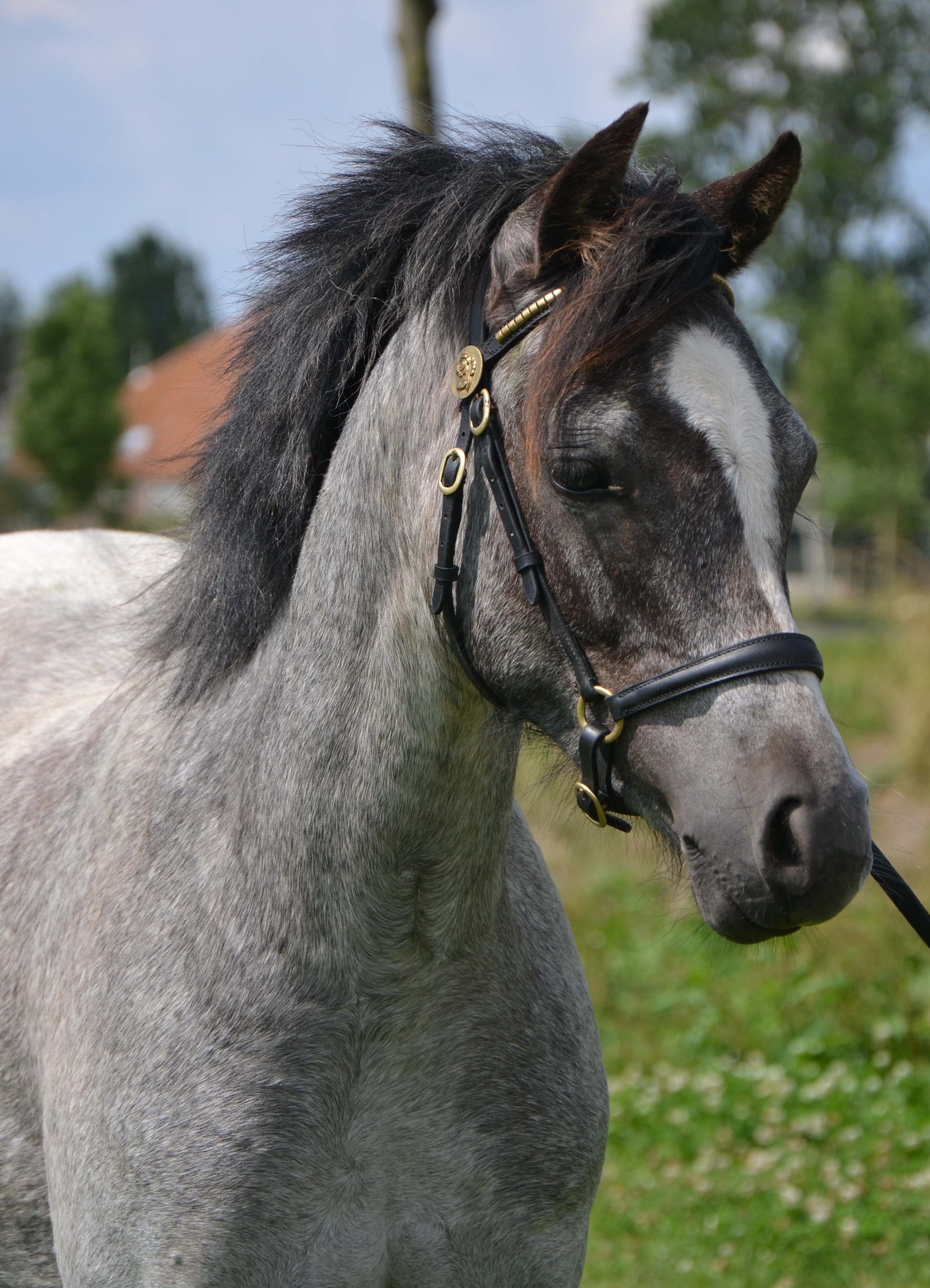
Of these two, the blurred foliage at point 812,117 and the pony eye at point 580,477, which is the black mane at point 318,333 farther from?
the blurred foliage at point 812,117

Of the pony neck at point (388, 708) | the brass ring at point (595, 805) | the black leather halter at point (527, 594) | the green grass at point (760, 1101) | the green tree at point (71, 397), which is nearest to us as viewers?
the black leather halter at point (527, 594)

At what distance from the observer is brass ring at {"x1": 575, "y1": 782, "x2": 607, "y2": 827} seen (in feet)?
5.69

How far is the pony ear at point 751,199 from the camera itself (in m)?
1.88

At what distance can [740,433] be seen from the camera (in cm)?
162

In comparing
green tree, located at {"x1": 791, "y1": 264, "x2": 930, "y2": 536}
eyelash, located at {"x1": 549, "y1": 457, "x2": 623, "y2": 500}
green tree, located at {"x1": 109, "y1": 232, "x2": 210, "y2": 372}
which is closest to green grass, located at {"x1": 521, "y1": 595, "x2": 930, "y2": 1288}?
eyelash, located at {"x1": 549, "y1": 457, "x2": 623, "y2": 500}

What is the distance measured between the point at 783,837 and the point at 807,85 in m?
37.2

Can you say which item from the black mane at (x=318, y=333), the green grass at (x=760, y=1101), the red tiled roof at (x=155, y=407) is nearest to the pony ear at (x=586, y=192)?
the black mane at (x=318, y=333)

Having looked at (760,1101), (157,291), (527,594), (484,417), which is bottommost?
(760,1101)

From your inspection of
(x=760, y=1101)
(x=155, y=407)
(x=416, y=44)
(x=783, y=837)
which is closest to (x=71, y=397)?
(x=155, y=407)

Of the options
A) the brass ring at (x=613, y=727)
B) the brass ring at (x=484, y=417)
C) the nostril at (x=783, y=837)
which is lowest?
the nostril at (x=783, y=837)

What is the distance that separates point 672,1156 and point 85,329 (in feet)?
105

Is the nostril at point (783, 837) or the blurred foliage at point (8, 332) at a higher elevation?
the blurred foliage at point (8, 332)

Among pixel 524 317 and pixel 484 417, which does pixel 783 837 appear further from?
pixel 524 317

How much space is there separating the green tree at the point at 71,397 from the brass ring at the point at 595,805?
32080 mm
